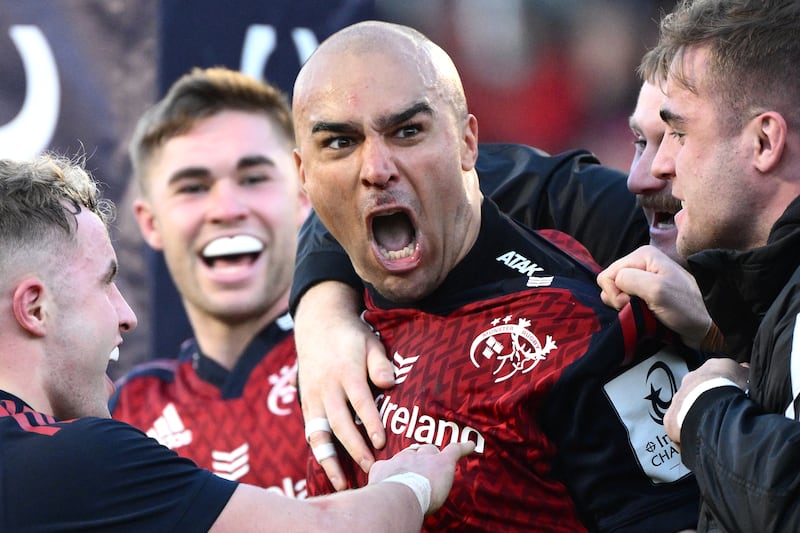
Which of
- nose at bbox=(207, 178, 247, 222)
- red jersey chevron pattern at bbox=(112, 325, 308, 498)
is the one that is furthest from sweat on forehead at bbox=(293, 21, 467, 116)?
nose at bbox=(207, 178, 247, 222)

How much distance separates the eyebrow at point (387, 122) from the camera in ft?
8.70

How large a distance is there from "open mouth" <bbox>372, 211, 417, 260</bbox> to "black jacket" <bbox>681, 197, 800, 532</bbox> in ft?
2.21

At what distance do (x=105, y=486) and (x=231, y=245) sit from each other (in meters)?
2.31

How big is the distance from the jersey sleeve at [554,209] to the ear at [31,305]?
2.46ft

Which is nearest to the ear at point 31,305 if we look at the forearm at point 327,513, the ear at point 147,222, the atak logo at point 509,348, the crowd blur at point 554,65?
the forearm at point 327,513

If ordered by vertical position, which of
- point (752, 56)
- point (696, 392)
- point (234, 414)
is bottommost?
point (234, 414)

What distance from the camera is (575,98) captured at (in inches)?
251

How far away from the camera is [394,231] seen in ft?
9.25

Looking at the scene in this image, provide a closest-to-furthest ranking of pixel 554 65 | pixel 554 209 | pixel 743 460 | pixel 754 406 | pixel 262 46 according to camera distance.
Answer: pixel 743 460 < pixel 754 406 < pixel 554 209 < pixel 262 46 < pixel 554 65

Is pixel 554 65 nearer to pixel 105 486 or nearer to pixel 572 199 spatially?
pixel 572 199

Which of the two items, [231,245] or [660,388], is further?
[231,245]

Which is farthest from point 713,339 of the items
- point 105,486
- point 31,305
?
point 31,305

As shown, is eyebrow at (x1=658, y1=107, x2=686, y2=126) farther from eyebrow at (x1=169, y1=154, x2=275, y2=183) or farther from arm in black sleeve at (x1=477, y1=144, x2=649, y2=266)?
eyebrow at (x1=169, y1=154, x2=275, y2=183)

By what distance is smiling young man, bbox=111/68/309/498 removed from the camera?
181 inches
